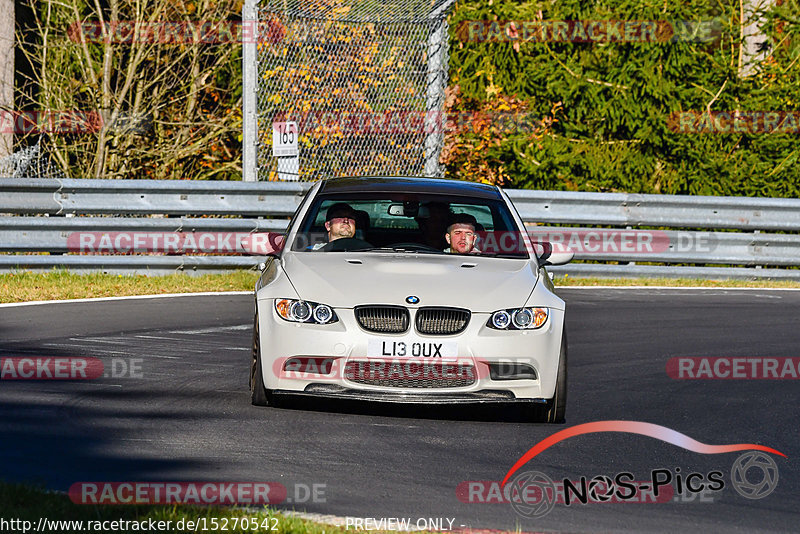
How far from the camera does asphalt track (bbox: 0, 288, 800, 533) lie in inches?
242

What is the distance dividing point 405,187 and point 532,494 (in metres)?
3.55

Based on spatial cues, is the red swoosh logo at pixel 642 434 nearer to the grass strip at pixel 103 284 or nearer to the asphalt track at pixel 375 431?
the asphalt track at pixel 375 431

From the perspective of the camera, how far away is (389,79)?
61.6ft

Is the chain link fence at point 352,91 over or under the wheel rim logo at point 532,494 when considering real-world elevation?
over

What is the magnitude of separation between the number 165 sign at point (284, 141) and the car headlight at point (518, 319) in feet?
25.7

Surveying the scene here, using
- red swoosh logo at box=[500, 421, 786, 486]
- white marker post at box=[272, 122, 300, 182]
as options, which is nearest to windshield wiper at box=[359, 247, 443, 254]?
red swoosh logo at box=[500, 421, 786, 486]

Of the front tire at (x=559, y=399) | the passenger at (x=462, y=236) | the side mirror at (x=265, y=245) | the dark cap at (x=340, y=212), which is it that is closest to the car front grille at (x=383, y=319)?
the front tire at (x=559, y=399)

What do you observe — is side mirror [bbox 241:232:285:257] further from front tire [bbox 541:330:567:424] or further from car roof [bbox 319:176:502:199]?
front tire [bbox 541:330:567:424]

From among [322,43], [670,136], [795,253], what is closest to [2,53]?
[322,43]

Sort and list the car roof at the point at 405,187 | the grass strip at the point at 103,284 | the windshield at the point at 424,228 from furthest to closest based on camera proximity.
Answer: the grass strip at the point at 103,284 → the car roof at the point at 405,187 → the windshield at the point at 424,228

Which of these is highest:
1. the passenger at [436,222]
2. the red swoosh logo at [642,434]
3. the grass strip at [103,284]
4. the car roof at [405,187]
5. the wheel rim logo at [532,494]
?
the car roof at [405,187]

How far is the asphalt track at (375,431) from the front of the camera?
20.2ft

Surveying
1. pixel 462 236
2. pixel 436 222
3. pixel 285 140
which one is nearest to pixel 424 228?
pixel 436 222

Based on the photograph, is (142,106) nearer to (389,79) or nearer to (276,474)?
(389,79)
